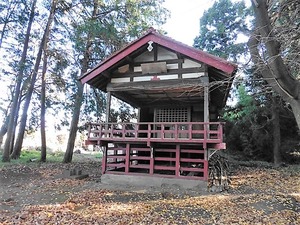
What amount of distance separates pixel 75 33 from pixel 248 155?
1585cm

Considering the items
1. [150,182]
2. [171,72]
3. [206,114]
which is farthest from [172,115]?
[150,182]

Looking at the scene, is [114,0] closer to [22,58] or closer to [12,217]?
[22,58]

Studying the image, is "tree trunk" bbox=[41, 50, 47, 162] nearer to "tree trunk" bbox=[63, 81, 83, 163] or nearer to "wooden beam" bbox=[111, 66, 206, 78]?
"tree trunk" bbox=[63, 81, 83, 163]

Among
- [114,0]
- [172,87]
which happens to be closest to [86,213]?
[172,87]

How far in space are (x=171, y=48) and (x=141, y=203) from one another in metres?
6.30

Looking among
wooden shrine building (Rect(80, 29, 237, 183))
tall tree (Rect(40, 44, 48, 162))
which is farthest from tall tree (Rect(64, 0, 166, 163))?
wooden shrine building (Rect(80, 29, 237, 183))

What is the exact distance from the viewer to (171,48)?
33.6 ft

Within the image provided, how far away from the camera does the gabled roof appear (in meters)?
9.57

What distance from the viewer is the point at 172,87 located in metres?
10.7

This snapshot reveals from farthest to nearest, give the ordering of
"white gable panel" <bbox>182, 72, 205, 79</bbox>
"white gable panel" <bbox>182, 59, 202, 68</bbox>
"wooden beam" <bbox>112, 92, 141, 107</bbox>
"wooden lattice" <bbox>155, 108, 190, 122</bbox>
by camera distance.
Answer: "wooden lattice" <bbox>155, 108, 190, 122</bbox>, "wooden beam" <bbox>112, 92, 141, 107</bbox>, "white gable panel" <bbox>182, 59, 202, 68</bbox>, "white gable panel" <bbox>182, 72, 205, 79</bbox>

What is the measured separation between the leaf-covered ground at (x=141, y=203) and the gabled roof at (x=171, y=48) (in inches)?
190

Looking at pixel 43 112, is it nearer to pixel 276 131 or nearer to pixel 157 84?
pixel 157 84

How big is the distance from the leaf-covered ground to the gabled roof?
4817mm

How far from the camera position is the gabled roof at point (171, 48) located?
9.57 m
